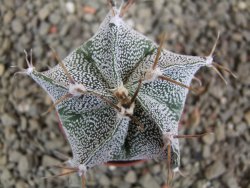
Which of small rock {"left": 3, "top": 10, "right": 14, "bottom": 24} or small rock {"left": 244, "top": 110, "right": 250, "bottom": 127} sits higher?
small rock {"left": 3, "top": 10, "right": 14, "bottom": 24}

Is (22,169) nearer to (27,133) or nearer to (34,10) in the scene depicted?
(27,133)

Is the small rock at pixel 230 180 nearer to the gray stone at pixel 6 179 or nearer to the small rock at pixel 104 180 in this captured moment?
the small rock at pixel 104 180

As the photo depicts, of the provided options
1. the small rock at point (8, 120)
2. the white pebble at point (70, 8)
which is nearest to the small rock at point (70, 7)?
the white pebble at point (70, 8)

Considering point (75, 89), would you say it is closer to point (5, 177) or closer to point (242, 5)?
point (5, 177)

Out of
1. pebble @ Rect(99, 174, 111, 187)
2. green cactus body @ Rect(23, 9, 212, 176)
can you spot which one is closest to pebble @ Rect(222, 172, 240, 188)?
pebble @ Rect(99, 174, 111, 187)

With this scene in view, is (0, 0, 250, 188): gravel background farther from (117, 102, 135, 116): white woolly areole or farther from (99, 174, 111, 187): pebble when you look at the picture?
(117, 102, 135, 116): white woolly areole

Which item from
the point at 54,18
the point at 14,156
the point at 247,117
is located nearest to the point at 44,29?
the point at 54,18
